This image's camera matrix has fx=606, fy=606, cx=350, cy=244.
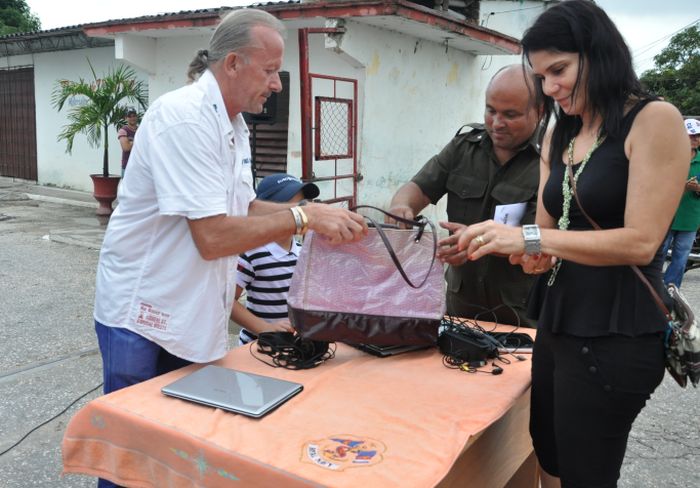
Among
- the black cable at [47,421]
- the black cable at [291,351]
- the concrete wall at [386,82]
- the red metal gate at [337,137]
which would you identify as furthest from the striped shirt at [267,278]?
the concrete wall at [386,82]

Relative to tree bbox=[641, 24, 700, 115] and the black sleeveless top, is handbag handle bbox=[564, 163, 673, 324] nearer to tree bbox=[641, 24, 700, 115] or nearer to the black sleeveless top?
the black sleeveless top

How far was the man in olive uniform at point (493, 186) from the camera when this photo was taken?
95.0 inches

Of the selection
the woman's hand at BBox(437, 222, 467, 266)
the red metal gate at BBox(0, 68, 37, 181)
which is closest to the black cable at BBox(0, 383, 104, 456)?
the woman's hand at BBox(437, 222, 467, 266)

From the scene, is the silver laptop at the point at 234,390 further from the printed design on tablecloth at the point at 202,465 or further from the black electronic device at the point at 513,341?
the black electronic device at the point at 513,341

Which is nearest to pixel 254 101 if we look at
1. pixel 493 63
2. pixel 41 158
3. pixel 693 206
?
pixel 693 206

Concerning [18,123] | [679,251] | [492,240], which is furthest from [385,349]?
[18,123]

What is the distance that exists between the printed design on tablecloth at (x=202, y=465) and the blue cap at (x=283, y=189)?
138 centimetres

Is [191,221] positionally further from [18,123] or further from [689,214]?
[18,123]

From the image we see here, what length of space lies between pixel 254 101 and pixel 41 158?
1250 centimetres

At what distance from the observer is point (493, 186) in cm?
253

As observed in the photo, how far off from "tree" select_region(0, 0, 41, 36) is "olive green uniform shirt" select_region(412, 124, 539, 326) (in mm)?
23456

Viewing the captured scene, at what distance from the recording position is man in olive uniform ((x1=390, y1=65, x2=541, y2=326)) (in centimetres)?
241

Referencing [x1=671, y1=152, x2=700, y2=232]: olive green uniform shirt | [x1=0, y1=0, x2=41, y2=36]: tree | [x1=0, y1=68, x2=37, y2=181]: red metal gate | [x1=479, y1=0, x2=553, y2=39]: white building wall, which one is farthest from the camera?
[x1=0, y1=0, x2=41, y2=36]: tree

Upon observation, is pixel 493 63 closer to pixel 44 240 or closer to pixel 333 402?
pixel 44 240
